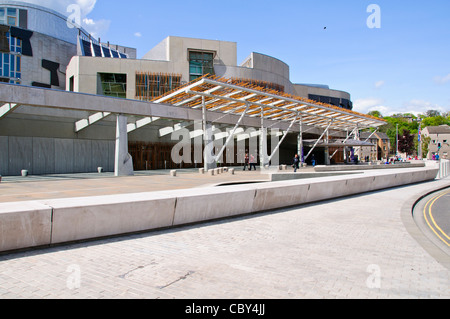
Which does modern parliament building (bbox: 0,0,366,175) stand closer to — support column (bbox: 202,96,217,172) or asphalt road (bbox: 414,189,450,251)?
support column (bbox: 202,96,217,172)

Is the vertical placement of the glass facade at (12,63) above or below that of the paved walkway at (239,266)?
above

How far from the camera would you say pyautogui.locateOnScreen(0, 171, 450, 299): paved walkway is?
3717 millimetres

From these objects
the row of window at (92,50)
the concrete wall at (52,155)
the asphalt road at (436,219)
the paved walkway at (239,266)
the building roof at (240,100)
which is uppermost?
the row of window at (92,50)

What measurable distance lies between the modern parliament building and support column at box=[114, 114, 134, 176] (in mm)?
2430

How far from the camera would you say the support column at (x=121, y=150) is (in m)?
21.1

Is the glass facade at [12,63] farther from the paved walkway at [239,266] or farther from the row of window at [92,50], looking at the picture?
the paved walkway at [239,266]

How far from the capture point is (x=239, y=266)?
183 inches

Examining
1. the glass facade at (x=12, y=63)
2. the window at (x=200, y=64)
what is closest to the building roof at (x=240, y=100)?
the window at (x=200, y=64)

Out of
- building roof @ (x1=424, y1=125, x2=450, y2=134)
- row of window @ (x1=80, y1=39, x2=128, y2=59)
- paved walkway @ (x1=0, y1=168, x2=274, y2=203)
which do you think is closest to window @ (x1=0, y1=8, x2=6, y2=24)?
row of window @ (x1=80, y1=39, x2=128, y2=59)

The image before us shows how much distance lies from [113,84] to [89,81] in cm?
240

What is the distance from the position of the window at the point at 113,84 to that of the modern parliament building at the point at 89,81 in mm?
101

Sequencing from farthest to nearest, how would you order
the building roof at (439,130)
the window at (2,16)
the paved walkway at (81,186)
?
the building roof at (439,130)
the window at (2,16)
the paved walkway at (81,186)
